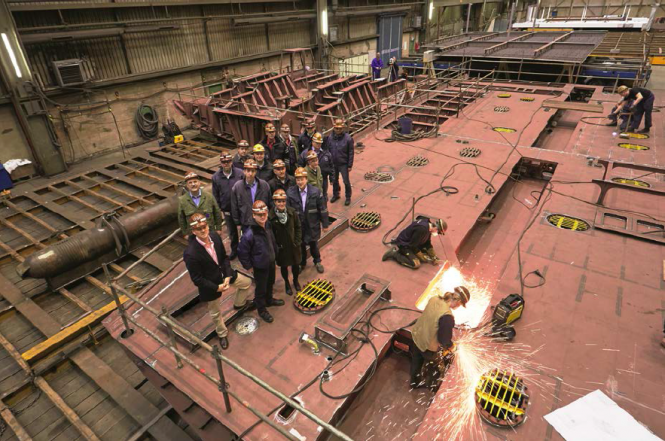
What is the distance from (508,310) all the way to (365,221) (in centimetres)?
315

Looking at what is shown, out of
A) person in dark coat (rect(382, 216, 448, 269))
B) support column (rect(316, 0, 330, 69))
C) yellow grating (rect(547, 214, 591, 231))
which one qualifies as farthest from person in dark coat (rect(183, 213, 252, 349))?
support column (rect(316, 0, 330, 69))

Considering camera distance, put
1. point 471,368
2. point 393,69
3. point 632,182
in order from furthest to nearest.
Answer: point 393,69 → point 632,182 → point 471,368

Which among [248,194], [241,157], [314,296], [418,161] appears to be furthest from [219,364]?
[418,161]

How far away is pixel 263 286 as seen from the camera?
4.85 metres

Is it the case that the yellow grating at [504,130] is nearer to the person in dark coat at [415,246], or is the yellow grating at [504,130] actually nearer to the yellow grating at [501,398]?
the person in dark coat at [415,246]

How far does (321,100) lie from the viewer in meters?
14.7

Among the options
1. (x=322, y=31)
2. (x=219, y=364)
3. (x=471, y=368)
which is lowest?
(x=471, y=368)

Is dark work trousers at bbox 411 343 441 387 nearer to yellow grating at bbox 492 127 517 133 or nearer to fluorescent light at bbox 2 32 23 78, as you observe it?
yellow grating at bbox 492 127 517 133

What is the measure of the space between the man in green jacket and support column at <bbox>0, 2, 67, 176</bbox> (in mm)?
8704

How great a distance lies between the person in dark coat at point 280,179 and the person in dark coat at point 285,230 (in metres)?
0.93

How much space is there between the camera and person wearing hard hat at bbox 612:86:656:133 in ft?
32.6

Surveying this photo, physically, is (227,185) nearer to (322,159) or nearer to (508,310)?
(322,159)

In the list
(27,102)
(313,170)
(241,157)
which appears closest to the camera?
(313,170)

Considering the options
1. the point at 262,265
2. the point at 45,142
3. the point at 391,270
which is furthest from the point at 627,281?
the point at 45,142
